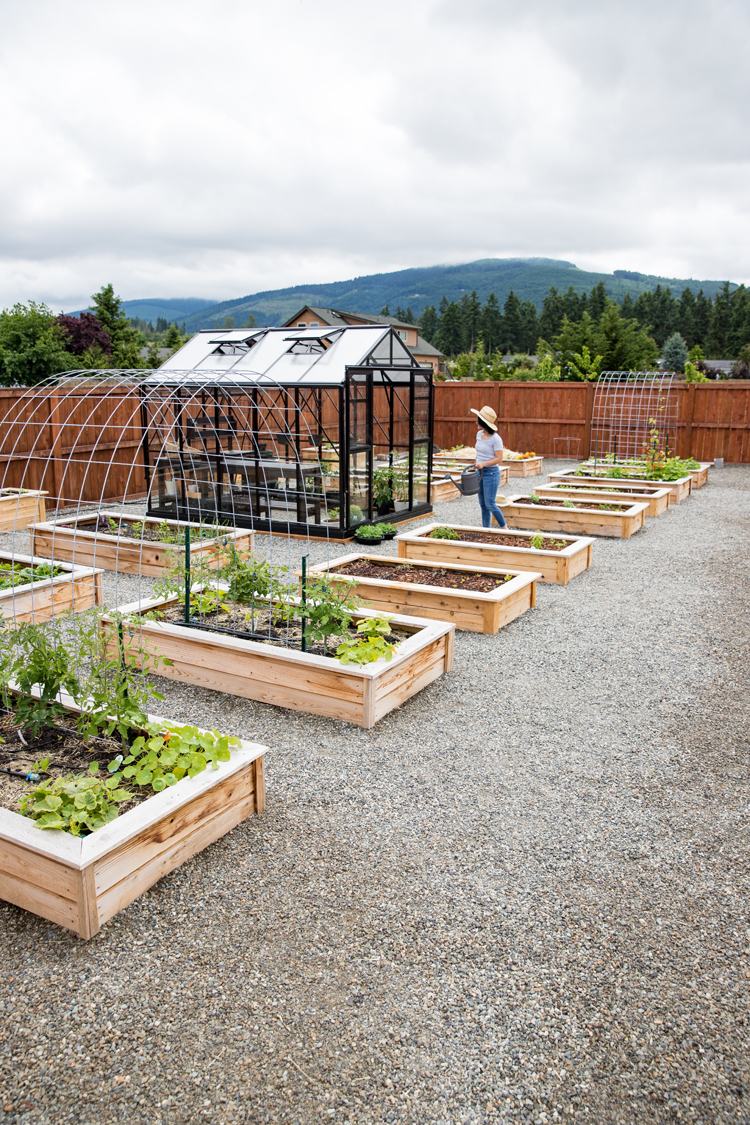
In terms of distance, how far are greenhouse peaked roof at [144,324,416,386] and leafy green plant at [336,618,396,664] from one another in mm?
5216

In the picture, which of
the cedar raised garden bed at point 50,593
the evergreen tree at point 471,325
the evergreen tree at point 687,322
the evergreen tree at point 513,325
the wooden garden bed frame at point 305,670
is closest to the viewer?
the wooden garden bed frame at point 305,670

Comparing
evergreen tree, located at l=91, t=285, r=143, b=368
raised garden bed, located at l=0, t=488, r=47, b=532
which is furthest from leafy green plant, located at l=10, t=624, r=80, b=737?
evergreen tree, located at l=91, t=285, r=143, b=368

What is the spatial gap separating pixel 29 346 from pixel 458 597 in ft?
77.7

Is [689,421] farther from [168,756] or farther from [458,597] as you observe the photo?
[168,756]

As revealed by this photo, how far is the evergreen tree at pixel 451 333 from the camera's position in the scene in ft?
307

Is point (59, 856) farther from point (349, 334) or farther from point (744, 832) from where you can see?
point (349, 334)

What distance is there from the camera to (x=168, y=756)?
347cm

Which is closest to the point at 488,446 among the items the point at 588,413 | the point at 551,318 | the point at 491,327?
the point at 588,413

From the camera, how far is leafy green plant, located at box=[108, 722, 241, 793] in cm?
337

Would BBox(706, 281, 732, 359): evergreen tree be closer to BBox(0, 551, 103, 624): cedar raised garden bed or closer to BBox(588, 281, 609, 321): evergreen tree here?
BBox(588, 281, 609, 321): evergreen tree

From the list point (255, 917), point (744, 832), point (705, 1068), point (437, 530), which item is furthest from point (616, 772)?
point (437, 530)

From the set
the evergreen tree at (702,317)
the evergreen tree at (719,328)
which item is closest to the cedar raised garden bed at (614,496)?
the evergreen tree at (719,328)

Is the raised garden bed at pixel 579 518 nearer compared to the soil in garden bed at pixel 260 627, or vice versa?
the soil in garden bed at pixel 260 627

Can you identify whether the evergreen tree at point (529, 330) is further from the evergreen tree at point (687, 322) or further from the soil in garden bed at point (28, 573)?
the soil in garden bed at point (28, 573)
